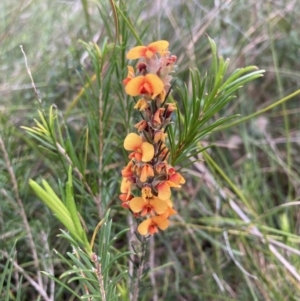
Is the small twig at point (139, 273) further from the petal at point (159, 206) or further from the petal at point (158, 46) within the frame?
the petal at point (158, 46)

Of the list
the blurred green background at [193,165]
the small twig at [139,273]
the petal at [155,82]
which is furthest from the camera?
the blurred green background at [193,165]

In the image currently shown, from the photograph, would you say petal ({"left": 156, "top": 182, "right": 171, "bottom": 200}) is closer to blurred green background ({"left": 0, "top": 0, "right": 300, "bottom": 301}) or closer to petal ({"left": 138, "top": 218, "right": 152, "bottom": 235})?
petal ({"left": 138, "top": 218, "right": 152, "bottom": 235})

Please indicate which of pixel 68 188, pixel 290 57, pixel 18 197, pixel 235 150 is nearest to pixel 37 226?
pixel 18 197

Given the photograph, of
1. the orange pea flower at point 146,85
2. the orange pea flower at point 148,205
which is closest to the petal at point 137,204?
the orange pea flower at point 148,205

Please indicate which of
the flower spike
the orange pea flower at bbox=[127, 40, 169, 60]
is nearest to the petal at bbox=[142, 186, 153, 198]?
the flower spike

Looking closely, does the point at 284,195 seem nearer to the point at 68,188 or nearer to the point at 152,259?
the point at 152,259

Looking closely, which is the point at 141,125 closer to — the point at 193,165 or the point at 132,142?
the point at 132,142

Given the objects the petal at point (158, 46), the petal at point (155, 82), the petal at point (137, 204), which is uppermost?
the petal at point (158, 46)

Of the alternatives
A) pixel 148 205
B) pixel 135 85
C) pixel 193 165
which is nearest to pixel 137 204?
pixel 148 205
